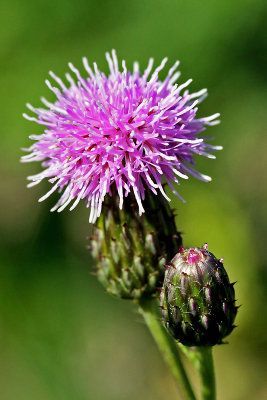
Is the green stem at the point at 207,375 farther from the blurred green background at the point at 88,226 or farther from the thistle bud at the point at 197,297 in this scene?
the blurred green background at the point at 88,226

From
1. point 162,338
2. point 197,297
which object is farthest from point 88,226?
point 197,297

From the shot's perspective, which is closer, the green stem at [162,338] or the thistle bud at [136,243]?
the thistle bud at [136,243]

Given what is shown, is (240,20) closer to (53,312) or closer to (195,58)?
(195,58)

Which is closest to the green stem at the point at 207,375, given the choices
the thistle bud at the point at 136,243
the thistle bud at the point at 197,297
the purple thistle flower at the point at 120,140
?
the thistle bud at the point at 197,297

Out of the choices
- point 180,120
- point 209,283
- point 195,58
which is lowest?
point 209,283

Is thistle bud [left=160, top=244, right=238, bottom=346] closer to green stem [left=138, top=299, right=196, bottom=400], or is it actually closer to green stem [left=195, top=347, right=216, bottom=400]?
green stem [left=195, top=347, right=216, bottom=400]

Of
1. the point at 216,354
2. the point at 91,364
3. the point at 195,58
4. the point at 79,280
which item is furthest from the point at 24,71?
the point at 216,354

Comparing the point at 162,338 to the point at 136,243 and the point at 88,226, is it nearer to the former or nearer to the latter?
the point at 136,243
